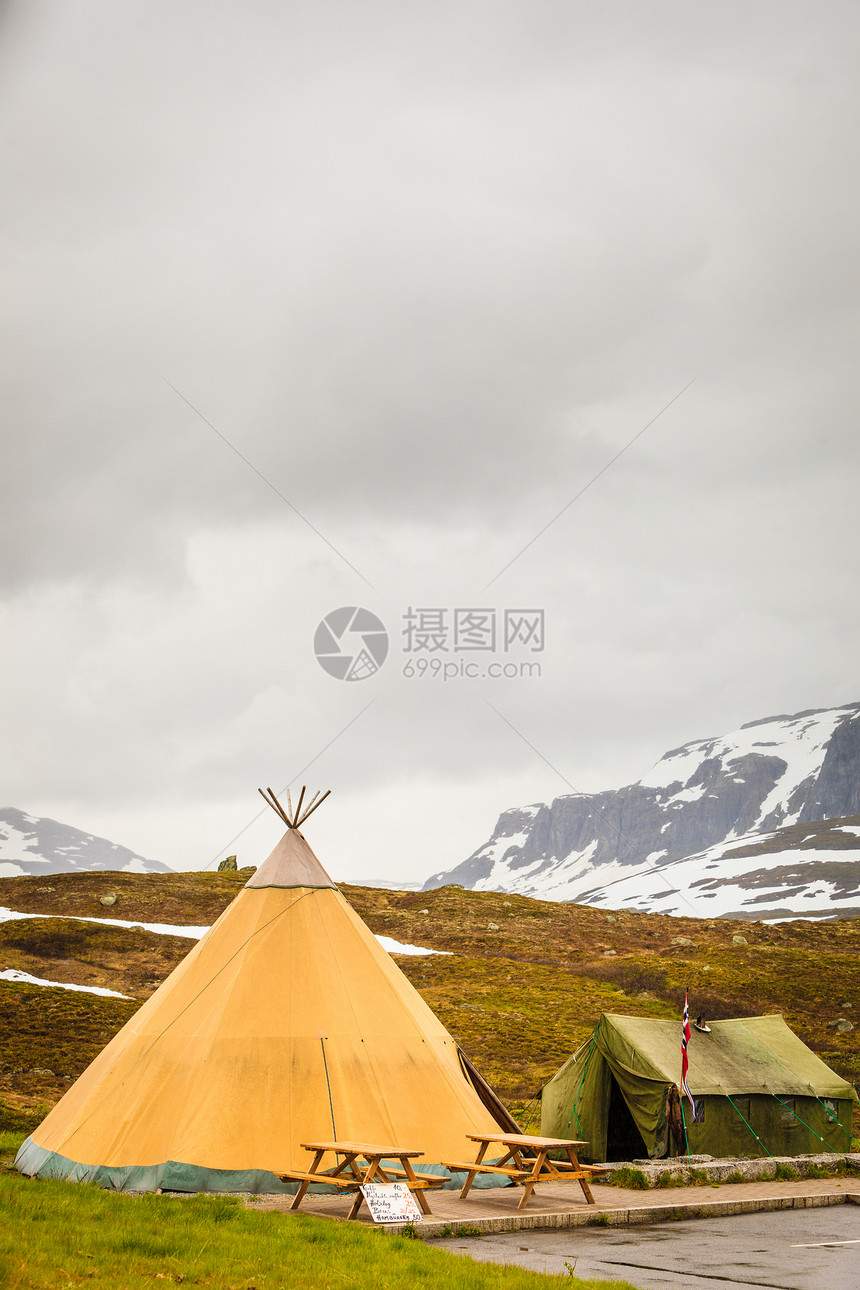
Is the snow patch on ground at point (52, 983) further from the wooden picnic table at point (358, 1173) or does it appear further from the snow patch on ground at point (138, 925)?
the wooden picnic table at point (358, 1173)

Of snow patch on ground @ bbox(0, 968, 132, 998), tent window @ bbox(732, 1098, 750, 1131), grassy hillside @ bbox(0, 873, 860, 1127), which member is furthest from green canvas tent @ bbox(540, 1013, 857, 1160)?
snow patch on ground @ bbox(0, 968, 132, 998)

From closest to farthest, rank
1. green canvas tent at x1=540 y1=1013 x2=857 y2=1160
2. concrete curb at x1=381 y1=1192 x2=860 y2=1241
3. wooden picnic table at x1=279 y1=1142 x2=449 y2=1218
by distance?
concrete curb at x1=381 y1=1192 x2=860 y2=1241 < wooden picnic table at x1=279 y1=1142 x2=449 y2=1218 < green canvas tent at x1=540 y1=1013 x2=857 y2=1160

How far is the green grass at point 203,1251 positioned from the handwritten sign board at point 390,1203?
0.25 metres

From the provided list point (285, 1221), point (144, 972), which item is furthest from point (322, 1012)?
point (144, 972)

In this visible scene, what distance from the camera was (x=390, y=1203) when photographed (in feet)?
34.0

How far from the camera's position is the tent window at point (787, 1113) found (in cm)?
1847

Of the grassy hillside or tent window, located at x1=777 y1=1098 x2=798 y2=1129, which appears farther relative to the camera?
the grassy hillside

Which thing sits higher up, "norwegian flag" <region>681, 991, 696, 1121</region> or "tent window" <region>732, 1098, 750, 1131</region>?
"norwegian flag" <region>681, 991, 696, 1121</region>

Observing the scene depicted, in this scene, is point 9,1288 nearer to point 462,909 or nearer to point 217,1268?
point 217,1268

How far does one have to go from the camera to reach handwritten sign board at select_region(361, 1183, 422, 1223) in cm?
1015

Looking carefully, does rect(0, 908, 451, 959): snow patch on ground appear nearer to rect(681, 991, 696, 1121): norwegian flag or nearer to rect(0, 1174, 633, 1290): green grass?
rect(681, 991, 696, 1121): norwegian flag

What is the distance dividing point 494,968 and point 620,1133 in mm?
31990

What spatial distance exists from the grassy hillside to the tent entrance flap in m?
7.12

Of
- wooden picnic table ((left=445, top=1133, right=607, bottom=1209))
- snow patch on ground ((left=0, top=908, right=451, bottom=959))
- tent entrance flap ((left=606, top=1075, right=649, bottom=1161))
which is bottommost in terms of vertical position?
tent entrance flap ((left=606, top=1075, right=649, bottom=1161))
